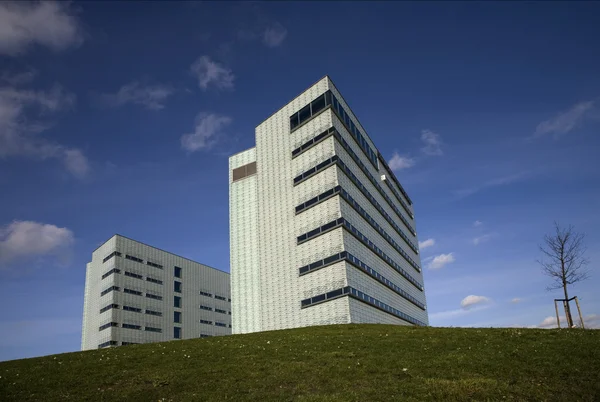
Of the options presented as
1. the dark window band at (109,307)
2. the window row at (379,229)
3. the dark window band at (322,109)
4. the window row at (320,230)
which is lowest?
the window row at (320,230)

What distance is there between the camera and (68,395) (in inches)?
738

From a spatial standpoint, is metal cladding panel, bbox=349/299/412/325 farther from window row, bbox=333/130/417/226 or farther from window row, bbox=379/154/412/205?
window row, bbox=379/154/412/205

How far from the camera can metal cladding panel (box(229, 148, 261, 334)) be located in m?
56.8

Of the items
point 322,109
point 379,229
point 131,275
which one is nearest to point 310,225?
point 322,109

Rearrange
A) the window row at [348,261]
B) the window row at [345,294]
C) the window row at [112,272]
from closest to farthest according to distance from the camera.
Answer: the window row at [345,294] < the window row at [348,261] < the window row at [112,272]

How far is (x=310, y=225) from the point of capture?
2046 inches

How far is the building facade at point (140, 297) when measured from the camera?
9575cm

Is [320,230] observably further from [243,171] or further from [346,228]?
[243,171]


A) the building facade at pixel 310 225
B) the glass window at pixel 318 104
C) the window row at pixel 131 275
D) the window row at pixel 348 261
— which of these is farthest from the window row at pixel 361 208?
the window row at pixel 131 275

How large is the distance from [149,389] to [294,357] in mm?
7276

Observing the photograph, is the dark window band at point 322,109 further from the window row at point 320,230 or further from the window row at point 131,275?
the window row at point 131,275

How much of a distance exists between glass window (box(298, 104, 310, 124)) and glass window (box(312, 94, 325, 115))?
94cm

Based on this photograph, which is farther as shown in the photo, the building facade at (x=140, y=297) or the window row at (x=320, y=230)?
the building facade at (x=140, y=297)

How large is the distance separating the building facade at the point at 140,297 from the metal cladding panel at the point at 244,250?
4622 cm
